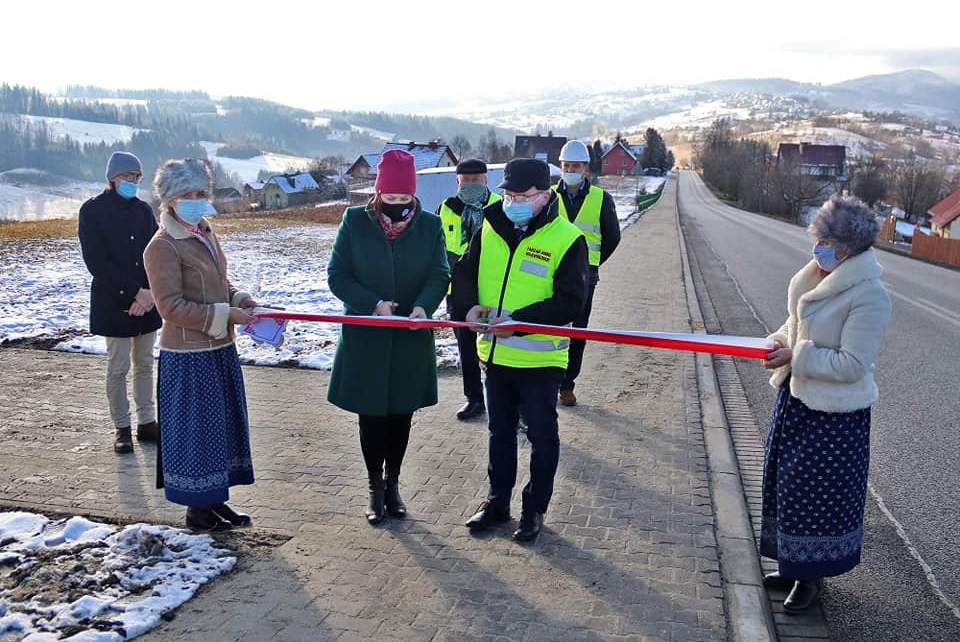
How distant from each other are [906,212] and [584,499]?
291 ft

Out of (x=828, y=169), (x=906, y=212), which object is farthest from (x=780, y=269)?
(x=828, y=169)

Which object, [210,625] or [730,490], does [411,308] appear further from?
[730,490]

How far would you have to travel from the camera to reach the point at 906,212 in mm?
81500

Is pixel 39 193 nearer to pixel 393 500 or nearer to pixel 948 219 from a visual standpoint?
pixel 948 219

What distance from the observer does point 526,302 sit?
4406 millimetres

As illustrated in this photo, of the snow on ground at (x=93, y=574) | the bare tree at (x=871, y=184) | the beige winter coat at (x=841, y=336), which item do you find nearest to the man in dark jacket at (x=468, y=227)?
the snow on ground at (x=93, y=574)

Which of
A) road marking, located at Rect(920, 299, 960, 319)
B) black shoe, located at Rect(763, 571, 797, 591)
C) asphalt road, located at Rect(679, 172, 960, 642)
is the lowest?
road marking, located at Rect(920, 299, 960, 319)

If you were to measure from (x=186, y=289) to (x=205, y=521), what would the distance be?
132cm

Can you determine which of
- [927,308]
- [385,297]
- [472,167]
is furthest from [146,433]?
[927,308]

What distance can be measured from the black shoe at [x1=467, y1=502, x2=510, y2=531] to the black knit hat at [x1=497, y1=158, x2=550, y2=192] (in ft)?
6.08

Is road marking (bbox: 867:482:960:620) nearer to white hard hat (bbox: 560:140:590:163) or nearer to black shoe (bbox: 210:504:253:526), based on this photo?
white hard hat (bbox: 560:140:590:163)

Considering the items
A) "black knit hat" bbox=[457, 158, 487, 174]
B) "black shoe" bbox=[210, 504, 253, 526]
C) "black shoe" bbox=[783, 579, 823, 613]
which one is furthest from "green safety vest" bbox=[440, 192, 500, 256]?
"black shoe" bbox=[783, 579, 823, 613]

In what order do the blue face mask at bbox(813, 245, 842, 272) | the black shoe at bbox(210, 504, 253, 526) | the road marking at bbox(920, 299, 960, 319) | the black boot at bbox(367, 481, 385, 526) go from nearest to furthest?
the blue face mask at bbox(813, 245, 842, 272), the black shoe at bbox(210, 504, 253, 526), the black boot at bbox(367, 481, 385, 526), the road marking at bbox(920, 299, 960, 319)

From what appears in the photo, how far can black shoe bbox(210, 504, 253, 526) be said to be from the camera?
178 inches
